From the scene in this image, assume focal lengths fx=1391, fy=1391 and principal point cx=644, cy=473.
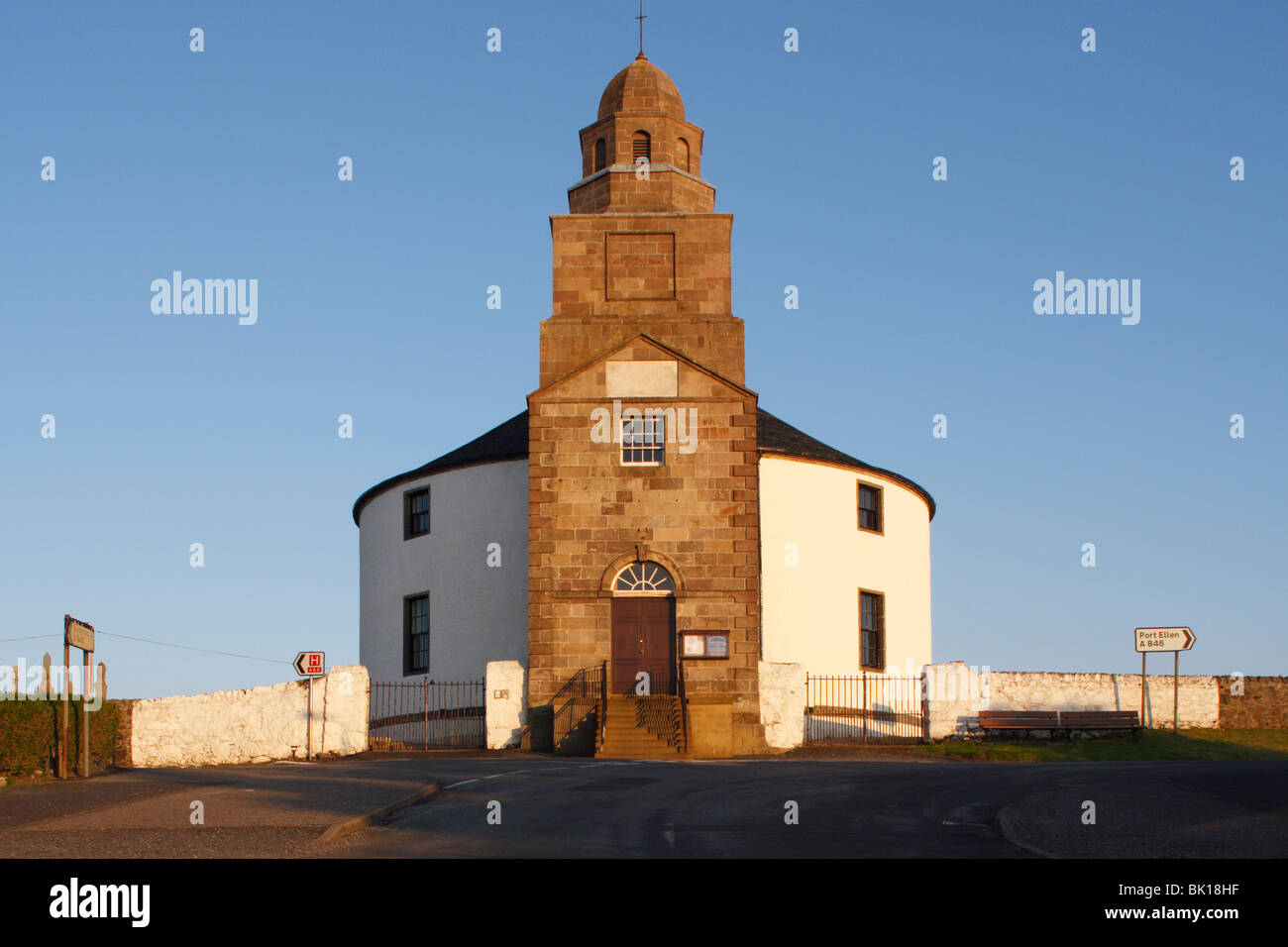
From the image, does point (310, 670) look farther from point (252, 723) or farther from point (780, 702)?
point (780, 702)

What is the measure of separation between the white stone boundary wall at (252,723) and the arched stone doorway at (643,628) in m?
5.98

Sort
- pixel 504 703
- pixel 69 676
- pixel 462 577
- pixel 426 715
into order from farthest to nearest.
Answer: pixel 462 577 < pixel 426 715 < pixel 504 703 < pixel 69 676

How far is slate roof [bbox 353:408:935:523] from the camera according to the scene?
39.2m

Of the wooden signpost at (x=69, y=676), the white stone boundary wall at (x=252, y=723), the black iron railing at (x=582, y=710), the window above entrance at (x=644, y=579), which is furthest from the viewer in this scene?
the window above entrance at (x=644, y=579)

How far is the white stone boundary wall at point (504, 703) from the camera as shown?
3250cm

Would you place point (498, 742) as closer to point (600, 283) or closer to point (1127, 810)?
point (600, 283)

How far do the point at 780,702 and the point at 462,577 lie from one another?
10.9 m

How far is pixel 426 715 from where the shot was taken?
34562 mm

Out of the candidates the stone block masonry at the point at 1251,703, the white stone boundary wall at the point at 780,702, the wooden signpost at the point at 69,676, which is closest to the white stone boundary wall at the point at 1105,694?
the stone block masonry at the point at 1251,703

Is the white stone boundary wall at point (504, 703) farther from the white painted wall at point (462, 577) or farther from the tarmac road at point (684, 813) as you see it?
the tarmac road at point (684, 813)

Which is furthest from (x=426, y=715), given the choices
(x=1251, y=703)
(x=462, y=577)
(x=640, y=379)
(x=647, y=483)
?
(x=1251, y=703)

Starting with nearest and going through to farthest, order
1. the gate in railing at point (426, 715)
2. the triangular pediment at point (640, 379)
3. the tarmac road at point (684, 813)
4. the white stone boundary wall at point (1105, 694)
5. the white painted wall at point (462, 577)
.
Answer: the tarmac road at point (684, 813) < the triangular pediment at point (640, 379) < the gate in railing at point (426, 715) < the white painted wall at point (462, 577) < the white stone boundary wall at point (1105, 694)
